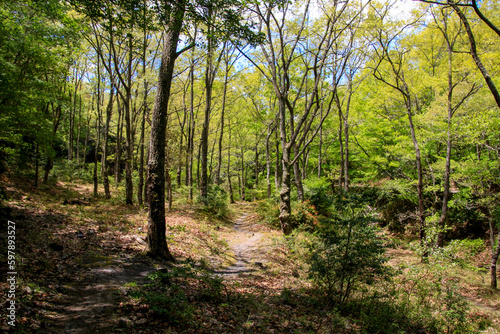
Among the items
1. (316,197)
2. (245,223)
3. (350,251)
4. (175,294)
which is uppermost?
(316,197)

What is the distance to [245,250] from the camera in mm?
9820

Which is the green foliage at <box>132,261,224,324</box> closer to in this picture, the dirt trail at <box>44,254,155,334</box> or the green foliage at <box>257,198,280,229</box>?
the dirt trail at <box>44,254,155,334</box>

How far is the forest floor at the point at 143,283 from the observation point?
361 cm

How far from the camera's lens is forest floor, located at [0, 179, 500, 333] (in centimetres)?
361

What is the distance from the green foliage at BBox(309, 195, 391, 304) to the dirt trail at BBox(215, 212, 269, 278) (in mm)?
2501

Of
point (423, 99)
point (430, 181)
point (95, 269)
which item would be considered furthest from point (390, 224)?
point (95, 269)

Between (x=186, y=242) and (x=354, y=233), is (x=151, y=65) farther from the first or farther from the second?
(x=354, y=233)

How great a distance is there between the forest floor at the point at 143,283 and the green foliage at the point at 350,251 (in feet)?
2.07

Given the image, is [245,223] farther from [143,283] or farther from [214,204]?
[143,283]

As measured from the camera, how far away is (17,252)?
473 centimetres

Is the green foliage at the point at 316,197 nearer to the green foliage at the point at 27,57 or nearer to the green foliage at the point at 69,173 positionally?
the green foliage at the point at 27,57

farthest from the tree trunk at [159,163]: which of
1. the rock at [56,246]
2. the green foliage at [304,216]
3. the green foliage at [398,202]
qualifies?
the green foliage at [398,202]

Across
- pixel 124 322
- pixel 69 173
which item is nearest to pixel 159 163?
pixel 124 322

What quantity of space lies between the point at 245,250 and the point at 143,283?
538 centimetres
